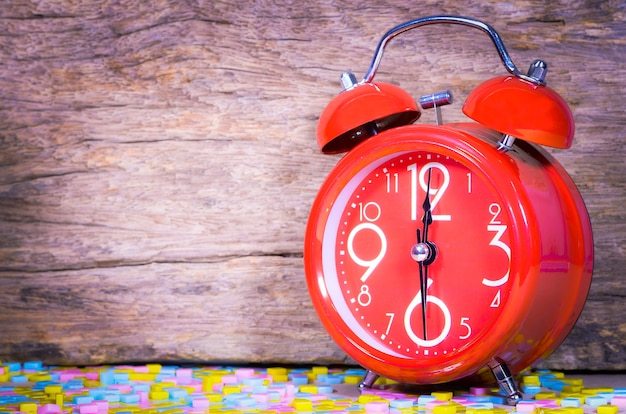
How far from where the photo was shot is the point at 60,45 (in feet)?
6.57

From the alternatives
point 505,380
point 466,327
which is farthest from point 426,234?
point 505,380

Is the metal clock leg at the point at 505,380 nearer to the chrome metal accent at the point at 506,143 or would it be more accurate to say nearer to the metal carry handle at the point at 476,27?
the chrome metal accent at the point at 506,143

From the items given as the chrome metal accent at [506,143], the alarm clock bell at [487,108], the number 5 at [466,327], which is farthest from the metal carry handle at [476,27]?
the number 5 at [466,327]

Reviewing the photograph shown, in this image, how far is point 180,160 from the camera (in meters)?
1.96

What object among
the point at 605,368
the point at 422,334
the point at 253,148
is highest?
the point at 253,148

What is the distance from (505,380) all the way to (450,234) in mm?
265

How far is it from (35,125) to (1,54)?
184 millimetres

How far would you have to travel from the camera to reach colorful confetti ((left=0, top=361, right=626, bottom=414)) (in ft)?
4.75

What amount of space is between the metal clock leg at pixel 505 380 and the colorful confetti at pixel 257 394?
2 centimetres

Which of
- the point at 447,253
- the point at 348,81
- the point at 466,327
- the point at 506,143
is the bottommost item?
the point at 466,327

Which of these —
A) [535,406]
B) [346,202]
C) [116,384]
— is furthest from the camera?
[116,384]

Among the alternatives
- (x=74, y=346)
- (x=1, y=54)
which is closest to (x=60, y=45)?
(x=1, y=54)

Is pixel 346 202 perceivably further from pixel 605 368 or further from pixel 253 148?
pixel 605 368

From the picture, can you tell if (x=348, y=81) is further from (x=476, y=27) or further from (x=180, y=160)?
(x=180, y=160)
